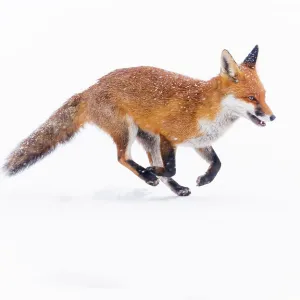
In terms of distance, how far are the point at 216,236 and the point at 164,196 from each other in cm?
206

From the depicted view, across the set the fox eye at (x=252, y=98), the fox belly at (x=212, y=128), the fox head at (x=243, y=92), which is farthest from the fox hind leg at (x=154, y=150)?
the fox eye at (x=252, y=98)

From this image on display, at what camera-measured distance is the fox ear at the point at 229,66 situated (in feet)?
23.6

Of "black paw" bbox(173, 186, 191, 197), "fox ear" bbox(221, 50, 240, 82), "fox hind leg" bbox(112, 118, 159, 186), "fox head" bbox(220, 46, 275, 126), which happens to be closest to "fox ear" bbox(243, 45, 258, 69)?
"fox head" bbox(220, 46, 275, 126)

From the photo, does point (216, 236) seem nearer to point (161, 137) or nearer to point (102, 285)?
point (102, 285)

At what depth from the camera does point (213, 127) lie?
7.46 meters

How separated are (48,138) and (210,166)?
2235mm

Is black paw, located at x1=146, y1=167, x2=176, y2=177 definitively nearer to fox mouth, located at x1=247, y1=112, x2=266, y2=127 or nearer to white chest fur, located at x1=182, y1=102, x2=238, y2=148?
white chest fur, located at x1=182, y1=102, x2=238, y2=148

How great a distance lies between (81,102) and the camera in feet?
27.1

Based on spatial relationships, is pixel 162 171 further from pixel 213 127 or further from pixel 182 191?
pixel 213 127

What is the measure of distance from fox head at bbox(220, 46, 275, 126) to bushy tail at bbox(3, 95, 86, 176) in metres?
2.06

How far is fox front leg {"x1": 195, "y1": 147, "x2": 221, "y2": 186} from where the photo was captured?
25.6 ft

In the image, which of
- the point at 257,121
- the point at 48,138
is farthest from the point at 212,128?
the point at 48,138

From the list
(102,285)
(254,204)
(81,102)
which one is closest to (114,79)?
(81,102)

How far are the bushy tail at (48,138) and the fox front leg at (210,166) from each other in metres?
1.70
